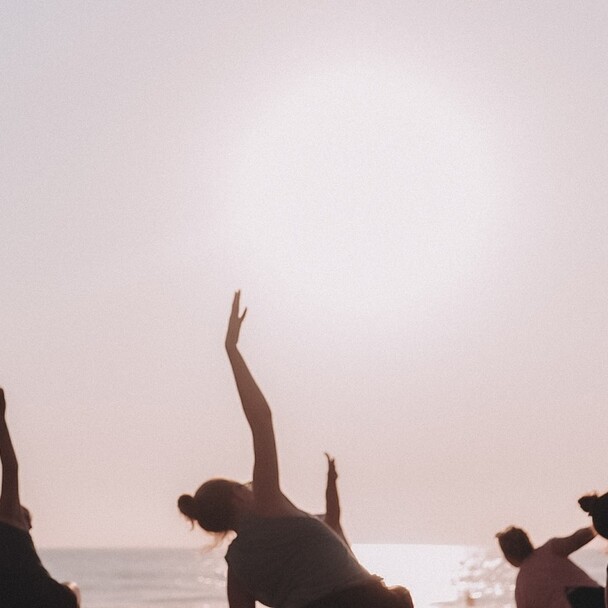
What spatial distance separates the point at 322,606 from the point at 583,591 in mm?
3212

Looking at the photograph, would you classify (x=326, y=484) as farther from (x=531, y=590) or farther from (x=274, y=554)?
(x=531, y=590)

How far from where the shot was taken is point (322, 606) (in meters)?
3.65

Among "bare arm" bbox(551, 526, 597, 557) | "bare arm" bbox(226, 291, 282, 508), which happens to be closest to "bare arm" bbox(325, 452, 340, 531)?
"bare arm" bbox(226, 291, 282, 508)

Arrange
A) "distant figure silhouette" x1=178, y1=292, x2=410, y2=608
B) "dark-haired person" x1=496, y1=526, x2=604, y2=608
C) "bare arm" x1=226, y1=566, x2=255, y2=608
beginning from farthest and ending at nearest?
"dark-haired person" x1=496, y1=526, x2=604, y2=608, "bare arm" x1=226, y1=566, x2=255, y2=608, "distant figure silhouette" x1=178, y1=292, x2=410, y2=608

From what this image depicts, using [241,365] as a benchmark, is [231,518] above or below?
below

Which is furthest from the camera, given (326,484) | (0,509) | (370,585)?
(0,509)

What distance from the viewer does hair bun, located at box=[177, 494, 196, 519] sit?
3984 mm

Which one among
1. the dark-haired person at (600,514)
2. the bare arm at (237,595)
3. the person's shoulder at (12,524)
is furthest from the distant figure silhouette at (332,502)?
the person's shoulder at (12,524)

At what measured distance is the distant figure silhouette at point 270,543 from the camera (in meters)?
3.64

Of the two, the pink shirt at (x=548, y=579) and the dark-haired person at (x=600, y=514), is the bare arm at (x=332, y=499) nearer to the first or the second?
the dark-haired person at (x=600, y=514)

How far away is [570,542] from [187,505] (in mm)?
3408

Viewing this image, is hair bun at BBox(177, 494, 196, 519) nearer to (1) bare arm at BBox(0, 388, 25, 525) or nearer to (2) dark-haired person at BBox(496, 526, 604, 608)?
(1) bare arm at BBox(0, 388, 25, 525)

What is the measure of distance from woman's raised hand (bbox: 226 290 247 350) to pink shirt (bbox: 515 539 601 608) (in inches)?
138

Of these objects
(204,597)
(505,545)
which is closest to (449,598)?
(204,597)
